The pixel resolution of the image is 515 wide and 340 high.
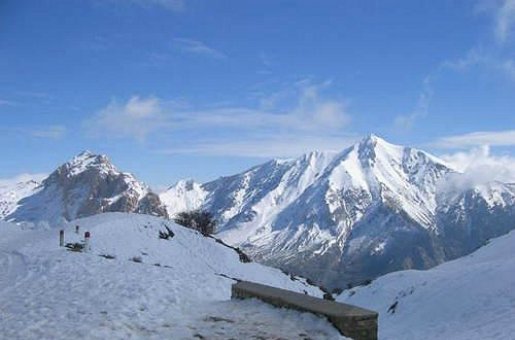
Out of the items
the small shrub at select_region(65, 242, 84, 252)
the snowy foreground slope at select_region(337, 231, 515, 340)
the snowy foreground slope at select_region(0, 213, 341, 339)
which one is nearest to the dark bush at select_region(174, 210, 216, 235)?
the snowy foreground slope at select_region(337, 231, 515, 340)

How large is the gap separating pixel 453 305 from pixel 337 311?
22.4 metres

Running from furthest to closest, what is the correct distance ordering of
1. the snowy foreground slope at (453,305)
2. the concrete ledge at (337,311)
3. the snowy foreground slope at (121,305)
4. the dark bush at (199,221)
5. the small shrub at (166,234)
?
the dark bush at (199,221) → the small shrub at (166,234) → the snowy foreground slope at (453,305) → the concrete ledge at (337,311) → the snowy foreground slope at (121,305)

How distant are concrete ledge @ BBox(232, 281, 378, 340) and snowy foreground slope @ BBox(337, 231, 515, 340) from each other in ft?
33.0

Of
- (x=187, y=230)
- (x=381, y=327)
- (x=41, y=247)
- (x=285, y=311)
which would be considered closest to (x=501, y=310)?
(x=381, y=327)

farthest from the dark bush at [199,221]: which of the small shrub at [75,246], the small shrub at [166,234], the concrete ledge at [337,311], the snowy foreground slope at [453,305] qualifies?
the concrete ledge at [337,311]

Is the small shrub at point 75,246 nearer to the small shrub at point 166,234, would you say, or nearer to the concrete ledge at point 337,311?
the small shrub at point 166,234

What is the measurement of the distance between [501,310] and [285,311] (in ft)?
56.7

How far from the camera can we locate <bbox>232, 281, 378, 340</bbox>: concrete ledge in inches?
732

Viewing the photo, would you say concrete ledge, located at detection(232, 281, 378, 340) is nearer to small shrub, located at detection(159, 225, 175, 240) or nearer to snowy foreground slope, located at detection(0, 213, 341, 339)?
snowy foreground slope, located at detection(0, 213, 341, 339)

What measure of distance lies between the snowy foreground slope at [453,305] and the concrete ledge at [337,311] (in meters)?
10.0

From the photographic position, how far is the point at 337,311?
19.2 metres

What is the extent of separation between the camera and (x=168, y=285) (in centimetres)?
2558

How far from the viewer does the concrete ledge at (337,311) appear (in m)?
18.6

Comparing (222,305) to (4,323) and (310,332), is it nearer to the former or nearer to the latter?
(310,332)
